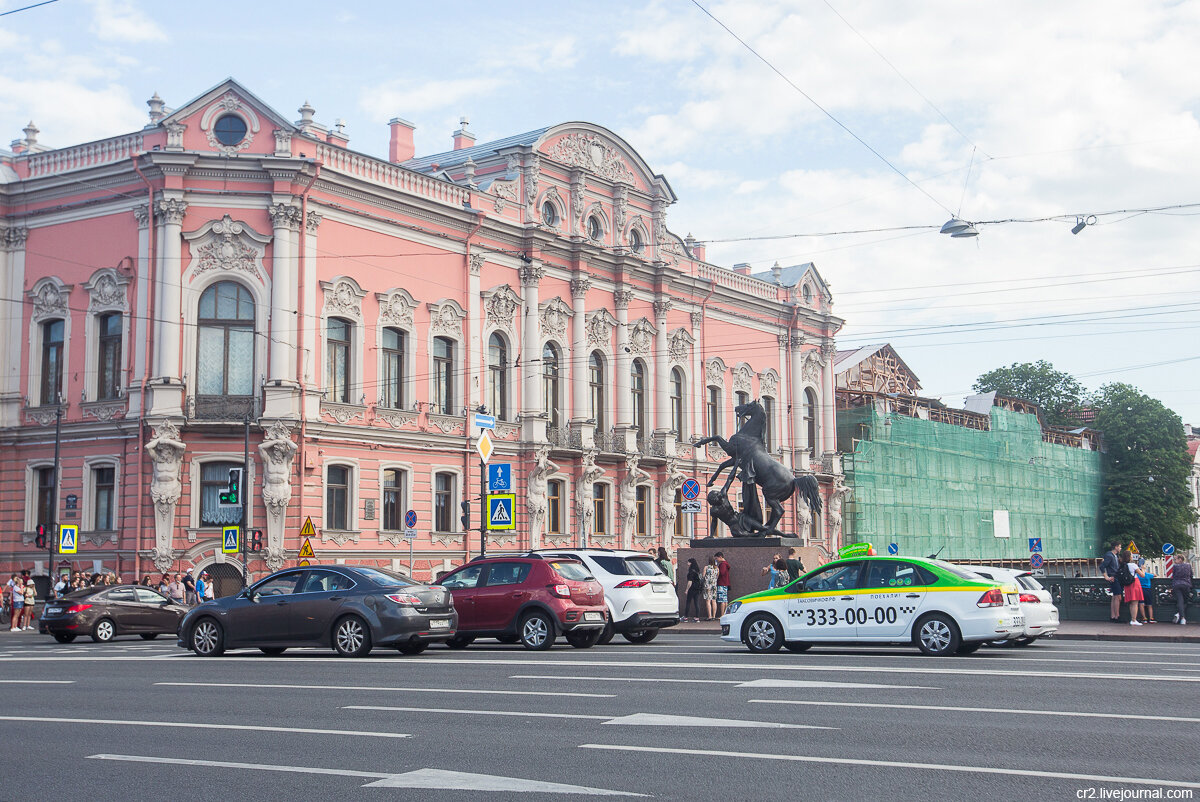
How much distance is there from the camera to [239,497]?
33500 millimetres

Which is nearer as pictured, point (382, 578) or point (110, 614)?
point (382, 578)

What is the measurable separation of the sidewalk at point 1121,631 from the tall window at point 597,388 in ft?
69.8

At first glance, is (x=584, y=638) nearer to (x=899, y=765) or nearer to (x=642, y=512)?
(x=899, y=765)

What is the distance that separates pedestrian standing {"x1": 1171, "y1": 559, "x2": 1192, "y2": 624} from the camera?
84.5 feet

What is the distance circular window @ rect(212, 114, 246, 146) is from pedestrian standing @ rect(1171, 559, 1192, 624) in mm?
27804

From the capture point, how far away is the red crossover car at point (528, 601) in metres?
19.5

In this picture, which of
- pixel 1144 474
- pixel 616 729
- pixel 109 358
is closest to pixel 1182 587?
pixel 616 729

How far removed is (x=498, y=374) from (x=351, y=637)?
26.3 meters

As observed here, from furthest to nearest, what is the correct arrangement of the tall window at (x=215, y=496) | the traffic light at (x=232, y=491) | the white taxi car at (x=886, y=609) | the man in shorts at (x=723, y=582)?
the tall window at (x=215, y=496) → the traffic light at (x=232, y=491) → the man in shorts at (x=723, y=582) → the white taxi car at (x=886, y=609)

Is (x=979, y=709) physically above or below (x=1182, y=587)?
below

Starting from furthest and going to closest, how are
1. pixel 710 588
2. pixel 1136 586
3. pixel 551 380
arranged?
pixel 551 380 < pixel 710 588 < pixel 1136 586

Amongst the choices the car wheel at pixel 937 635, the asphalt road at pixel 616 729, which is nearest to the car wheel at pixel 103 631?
→ the asphalt road at pixel 616 729

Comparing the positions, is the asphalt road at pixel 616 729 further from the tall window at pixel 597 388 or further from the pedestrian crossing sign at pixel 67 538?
the tall window at pixel 597 388

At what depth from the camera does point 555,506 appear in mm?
45281
